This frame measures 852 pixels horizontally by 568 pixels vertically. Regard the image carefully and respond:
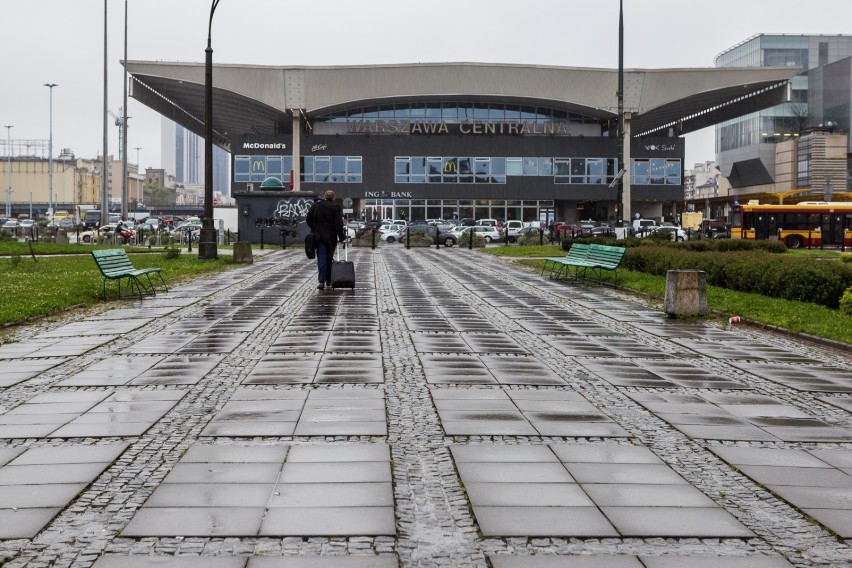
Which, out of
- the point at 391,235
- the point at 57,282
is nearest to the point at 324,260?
the point at 57,282

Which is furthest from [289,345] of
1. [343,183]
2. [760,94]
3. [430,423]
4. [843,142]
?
[843,142]

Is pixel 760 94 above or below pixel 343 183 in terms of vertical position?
above

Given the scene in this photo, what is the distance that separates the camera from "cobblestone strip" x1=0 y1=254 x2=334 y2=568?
12.4 feet

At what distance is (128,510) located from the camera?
4316 millimetres

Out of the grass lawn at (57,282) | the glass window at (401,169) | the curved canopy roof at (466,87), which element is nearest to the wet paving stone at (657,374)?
the grass lawn at (57,282)

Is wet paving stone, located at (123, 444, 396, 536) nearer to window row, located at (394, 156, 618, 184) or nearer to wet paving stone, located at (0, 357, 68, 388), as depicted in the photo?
wet paving stone, located at (0, 357, 68, 388)

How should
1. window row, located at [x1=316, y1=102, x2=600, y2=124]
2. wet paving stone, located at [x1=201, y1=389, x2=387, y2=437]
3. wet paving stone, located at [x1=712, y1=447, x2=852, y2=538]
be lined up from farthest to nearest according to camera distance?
window row, located at [x1=316, y1=102, x2=600, y2=124]
wet paving stone, located at [x1=201, y1=389, x2=387, y2=437]
wet paving stone, located at [x1=712, y1=447, x2=852, y2=538]

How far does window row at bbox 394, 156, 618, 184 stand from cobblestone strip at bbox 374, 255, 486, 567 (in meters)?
69.6

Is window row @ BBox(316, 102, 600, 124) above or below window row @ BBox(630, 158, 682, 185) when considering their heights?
above

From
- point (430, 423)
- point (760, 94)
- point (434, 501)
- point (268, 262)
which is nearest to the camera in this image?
point (434, 501)

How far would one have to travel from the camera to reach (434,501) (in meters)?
4.49

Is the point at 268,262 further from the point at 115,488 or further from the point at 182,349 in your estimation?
the point at 115,488

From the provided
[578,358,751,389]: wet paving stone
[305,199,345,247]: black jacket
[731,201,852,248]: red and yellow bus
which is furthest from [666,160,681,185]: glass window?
[578,358,751,389]: wet paving stone

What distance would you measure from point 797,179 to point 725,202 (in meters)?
13.2
